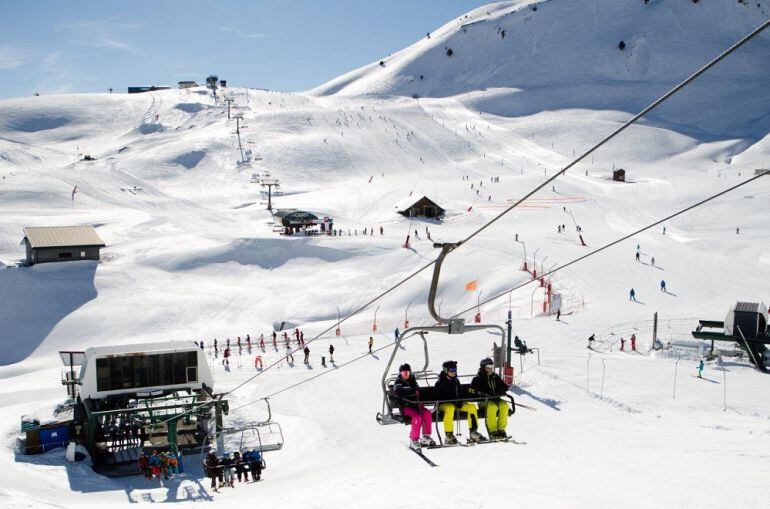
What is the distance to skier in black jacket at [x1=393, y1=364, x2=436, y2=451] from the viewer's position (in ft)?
34.5

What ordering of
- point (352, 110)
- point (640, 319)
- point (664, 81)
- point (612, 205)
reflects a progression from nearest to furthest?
point (640, 319)
point (612, 205)
point (352, 110)
point (664, 81)

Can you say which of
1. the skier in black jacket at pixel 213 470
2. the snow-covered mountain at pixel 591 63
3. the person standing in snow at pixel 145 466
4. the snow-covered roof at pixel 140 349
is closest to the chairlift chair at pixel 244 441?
the person standing in snow at pixel 145 466

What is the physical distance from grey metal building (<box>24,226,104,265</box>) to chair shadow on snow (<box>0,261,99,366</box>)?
589 millimetres

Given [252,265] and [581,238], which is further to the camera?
[581,238]

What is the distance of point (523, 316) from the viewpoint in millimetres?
34469

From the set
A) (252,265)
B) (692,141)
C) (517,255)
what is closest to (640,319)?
(517,255)

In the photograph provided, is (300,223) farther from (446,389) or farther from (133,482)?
(446,389)

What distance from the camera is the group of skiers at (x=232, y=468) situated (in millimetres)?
15805

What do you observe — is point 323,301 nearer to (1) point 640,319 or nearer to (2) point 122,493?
(1) point 640,319

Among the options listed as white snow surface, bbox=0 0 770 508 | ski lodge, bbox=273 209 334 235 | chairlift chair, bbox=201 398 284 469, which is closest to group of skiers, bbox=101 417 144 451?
white snow surface, bbox=0 0 770 508

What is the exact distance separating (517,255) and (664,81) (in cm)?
8568

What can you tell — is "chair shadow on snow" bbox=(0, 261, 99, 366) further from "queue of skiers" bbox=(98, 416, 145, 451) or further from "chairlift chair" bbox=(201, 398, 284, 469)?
"chairlift chair" bbox=(201, 398, 284, 469)

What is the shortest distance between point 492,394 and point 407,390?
1.45m

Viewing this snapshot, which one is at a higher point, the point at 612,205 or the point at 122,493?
the point at 612,205
